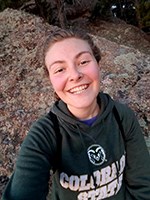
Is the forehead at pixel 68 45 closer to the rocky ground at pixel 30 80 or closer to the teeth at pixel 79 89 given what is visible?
the teeth at pixel 79 89

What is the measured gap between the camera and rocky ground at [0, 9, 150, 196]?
2484mm

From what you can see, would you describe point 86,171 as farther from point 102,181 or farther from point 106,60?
point 106,60

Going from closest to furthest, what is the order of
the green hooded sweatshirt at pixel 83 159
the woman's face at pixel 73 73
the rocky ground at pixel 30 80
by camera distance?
the green hooded sweatshirt at pixel 83 159 < the woman's face at pixel 73 73 < the rocky ground at pixel 30 80

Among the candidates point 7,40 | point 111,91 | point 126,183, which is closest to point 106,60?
point 111,91

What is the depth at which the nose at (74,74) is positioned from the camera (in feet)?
4.81

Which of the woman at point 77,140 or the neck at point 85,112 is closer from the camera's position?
the woman at point 77,140

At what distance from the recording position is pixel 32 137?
1421 mm

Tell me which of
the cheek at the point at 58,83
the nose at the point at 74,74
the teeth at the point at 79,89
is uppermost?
the nose at the point at 74,74

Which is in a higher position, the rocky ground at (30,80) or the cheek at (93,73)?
the cheek at (93,73)

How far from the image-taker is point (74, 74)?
147 cm

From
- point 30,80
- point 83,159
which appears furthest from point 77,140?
point 30,80

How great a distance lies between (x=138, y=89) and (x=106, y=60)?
0.48m

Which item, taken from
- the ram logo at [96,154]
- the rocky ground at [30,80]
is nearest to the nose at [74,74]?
the ram logo at [96,154]

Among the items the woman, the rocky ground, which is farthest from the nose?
the rocky ground
